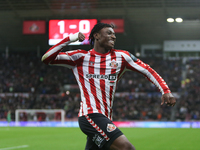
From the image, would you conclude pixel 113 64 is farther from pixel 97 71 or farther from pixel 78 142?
pixel 78 142

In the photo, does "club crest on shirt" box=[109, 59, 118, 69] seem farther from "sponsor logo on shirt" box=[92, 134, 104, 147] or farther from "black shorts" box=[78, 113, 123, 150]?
"sponsor logo on shirt" box=[92, 134, 104, 147]

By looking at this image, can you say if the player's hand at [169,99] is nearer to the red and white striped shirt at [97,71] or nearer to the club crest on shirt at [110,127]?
the red and white striped shirt at [97,71]

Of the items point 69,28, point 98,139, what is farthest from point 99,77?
point 69,28

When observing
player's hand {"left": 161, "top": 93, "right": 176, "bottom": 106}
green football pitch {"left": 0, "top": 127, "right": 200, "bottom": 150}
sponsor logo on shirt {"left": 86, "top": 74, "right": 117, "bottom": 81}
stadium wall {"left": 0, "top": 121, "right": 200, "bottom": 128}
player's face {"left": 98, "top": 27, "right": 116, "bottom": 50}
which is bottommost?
stadium wall {"left": 0, "top": 121, "right": 200, "bottom": 128}

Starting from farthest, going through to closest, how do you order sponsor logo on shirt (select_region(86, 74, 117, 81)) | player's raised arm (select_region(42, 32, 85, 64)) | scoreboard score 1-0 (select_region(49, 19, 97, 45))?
scoreboard score 1-0 (select_region(49, 19, 97, 45)), sponsor logo on shirt (select_region(86, 74, 117, 81)), player's raised arm (select_region(42, 32, 85, 64))

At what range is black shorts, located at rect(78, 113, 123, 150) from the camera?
3.44m

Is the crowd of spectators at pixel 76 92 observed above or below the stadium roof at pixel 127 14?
below

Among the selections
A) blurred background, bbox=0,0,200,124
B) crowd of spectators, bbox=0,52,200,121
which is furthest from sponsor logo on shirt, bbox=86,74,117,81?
crowd of spectators, bbox=0,52,200,121

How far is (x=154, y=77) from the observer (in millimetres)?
3750

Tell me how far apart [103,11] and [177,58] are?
11.9m

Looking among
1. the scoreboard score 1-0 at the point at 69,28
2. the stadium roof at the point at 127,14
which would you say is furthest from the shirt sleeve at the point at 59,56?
the stadium roof at the point at 127,14

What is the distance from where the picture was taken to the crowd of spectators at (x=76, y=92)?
90.6ft

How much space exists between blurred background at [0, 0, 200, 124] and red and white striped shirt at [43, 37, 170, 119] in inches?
690

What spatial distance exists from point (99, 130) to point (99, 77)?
2.12 feet
